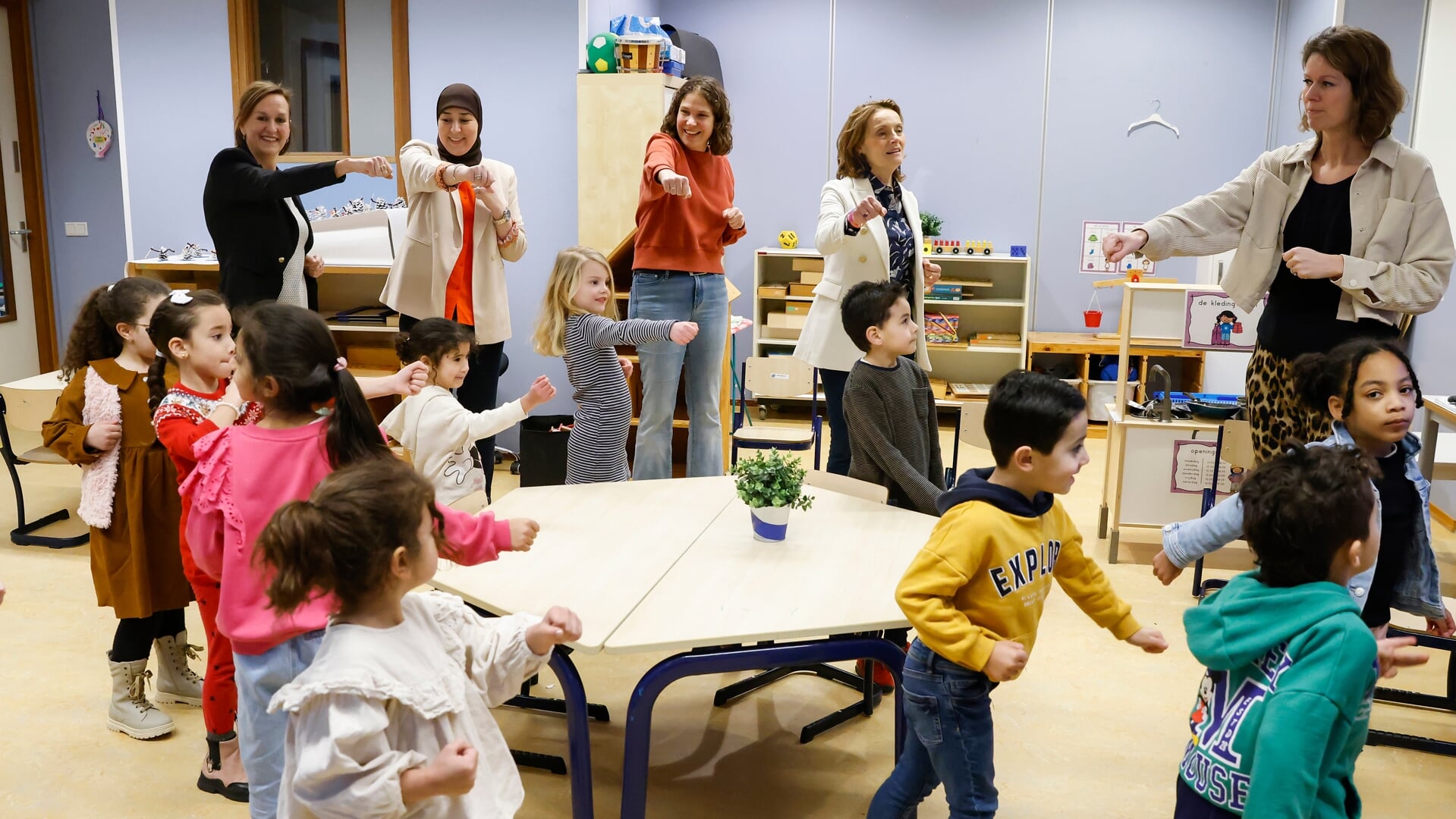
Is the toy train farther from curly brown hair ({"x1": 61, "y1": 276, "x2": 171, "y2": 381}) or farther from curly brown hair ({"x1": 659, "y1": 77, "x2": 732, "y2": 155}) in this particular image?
curly brown hair ({"x1": 61, "y1": 276, "x2": 171, "y2": 381})

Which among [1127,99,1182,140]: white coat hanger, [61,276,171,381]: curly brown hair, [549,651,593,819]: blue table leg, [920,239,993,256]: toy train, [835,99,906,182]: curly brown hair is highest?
[1127,99,1182,140]: white coat hanger

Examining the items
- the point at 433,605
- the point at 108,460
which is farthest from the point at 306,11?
the point at 433,605

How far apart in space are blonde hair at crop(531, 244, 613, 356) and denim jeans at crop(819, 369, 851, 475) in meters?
0.80

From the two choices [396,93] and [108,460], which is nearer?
[108,460]

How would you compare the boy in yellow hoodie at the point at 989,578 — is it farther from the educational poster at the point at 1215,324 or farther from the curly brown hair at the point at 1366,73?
the educational poster at the point at 1215,324

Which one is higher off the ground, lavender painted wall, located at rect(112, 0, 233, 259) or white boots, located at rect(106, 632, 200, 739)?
lavender painted wall, located at rect(112, 0, 233, 259)

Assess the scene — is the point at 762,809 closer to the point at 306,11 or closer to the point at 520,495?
the point at 520,495

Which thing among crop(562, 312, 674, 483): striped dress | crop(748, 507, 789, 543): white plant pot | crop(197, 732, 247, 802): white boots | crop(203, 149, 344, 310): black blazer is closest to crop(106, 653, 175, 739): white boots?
crop(197, 732, 247, 802): white boots

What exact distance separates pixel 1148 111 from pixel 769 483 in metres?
5.68

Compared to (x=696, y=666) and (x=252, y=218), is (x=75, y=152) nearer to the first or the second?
(x=252, y=218)

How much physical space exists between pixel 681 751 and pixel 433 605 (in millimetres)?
1454

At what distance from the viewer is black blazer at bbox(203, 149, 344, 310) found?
11.8ft

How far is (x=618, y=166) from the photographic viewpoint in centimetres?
545

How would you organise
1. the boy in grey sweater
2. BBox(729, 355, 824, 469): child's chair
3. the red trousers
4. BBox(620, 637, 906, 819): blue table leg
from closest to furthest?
1. BBox(620, 637, 906, 819): blue table leg
2. the red trousers
3. the boy in grey sweater
4. BBox(729, 355, 824, 469): child's chair
